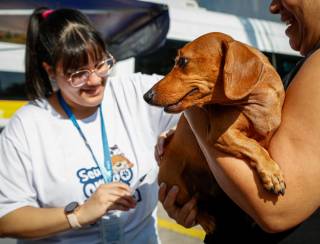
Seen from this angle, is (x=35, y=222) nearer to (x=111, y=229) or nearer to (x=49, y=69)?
(x=111, y=229)

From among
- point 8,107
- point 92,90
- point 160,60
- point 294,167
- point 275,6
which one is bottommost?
point 160,60

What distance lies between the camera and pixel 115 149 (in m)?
1.82

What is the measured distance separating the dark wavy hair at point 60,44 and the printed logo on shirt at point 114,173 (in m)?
0.42

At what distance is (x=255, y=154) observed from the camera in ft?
4.36

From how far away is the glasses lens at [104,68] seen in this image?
6.12 ft

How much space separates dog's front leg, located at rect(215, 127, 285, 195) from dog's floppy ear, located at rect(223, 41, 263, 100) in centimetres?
13

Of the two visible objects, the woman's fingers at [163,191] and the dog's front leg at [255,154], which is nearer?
the dog's front leg at [255,154]

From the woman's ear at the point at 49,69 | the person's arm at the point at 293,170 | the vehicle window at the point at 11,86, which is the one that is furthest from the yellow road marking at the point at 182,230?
the person's arm at the point at 293,170

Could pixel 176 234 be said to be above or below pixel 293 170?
below

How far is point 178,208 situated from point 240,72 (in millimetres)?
667

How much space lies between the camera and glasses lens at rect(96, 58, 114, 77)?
1.86 metres

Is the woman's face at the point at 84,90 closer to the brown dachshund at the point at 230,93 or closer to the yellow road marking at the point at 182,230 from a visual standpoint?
the brown dachshund at the point at 230,93

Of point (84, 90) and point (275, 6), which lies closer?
point (275, 6)

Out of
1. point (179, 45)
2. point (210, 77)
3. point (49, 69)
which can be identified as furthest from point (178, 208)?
point (179, 45)
